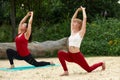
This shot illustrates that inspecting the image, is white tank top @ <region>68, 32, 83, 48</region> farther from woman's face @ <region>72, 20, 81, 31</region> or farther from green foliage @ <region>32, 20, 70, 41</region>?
green foliage @ <region>32, 20, 70, 41</region>

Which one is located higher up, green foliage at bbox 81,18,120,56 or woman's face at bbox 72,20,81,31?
woman's face at bbox 72,20,81,31

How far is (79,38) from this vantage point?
1036 cm

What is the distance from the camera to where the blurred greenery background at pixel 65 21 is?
20000 mm

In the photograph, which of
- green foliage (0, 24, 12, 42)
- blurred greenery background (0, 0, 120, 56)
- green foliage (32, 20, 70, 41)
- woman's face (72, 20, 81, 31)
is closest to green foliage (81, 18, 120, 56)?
blurred greenery background (0, 0, 120, 56)

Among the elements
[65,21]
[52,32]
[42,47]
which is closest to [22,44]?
[42,47]

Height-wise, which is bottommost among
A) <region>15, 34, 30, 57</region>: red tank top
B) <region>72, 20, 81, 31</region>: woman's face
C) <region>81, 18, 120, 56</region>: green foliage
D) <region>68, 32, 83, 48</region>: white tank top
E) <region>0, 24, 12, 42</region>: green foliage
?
<region>0, 24, 12, 42</region>: green foliage

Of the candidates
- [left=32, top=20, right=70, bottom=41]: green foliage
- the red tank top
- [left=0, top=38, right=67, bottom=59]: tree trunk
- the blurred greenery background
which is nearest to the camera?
the red tank top

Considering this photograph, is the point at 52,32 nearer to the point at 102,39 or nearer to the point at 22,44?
the point at 102,39

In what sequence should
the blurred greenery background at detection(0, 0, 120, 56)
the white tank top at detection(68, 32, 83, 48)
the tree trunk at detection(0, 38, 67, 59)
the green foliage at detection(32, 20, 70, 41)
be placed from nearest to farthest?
the white tank top at detection(68, 32, 83, 48)
the tree trunk at detection(0, 38, 67, 59)
the blurred greenery background at detection(0, 0, 120, 56)
the green foliage at detection(32, 20, 70, 41)

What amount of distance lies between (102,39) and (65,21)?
419 centimetres

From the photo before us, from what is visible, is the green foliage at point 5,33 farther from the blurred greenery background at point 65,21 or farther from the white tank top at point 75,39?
the white tank top at point 75,39

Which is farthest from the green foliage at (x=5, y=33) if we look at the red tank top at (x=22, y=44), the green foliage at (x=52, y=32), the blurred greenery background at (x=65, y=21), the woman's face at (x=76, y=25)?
the woman's face at (x=76, y=25)

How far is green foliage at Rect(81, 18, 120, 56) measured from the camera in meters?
19.4

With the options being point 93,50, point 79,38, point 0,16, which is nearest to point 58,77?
point 79,38
